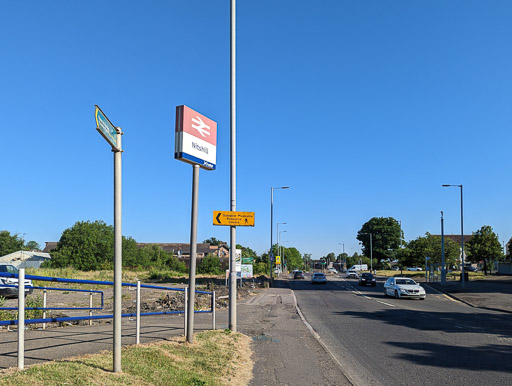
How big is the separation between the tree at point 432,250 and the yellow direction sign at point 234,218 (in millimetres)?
→ 51931

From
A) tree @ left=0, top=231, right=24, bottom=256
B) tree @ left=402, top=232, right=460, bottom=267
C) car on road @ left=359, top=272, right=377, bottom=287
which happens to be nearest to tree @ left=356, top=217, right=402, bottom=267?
tree @ left=402, top=232, right=460, bottom=267

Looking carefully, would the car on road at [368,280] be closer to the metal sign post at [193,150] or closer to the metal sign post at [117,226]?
the metal sign post at [193,150]

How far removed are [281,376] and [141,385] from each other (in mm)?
2854

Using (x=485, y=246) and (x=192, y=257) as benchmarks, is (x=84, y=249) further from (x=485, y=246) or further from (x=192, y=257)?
(x=192, y=257)

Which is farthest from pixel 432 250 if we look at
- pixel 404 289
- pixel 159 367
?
pixel 159 367

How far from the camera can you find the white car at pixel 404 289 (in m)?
28.3

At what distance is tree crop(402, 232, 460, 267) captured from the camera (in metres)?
58.9

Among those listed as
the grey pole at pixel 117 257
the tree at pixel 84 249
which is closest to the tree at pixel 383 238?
the tree at pixel 84 249

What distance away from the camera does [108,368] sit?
5.91 metres

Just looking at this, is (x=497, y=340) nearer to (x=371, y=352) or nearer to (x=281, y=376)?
(x=371, y=352)


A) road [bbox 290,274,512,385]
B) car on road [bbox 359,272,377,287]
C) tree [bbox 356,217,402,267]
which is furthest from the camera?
tree [bbox 356,217,402,267]

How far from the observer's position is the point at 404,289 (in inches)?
1126

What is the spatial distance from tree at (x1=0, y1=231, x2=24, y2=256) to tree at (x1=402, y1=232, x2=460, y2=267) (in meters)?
85.2

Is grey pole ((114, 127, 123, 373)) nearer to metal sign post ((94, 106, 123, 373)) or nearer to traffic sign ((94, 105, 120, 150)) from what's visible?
metal sign post ((94, 106, 123, 373))
